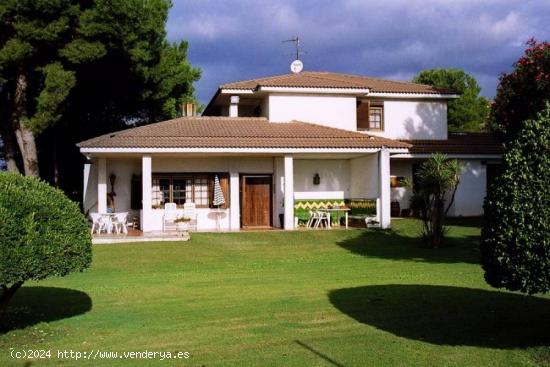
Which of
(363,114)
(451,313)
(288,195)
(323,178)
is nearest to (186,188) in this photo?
(288,195)

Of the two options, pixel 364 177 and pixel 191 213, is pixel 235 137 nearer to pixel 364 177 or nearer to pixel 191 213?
pixel 191 213

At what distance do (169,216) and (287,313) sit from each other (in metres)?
13.8

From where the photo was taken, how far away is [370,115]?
2681 cm

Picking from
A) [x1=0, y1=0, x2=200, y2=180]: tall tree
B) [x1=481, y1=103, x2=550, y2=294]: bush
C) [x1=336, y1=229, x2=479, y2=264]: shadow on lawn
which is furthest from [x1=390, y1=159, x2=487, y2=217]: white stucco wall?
[x1=481, y1=103, x2=550, y2=294]: bush

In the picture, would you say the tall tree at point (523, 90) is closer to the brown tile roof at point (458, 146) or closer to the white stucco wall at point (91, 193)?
the brown tile roof at point (458, 146)

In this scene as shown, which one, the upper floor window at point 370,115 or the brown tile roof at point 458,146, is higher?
the upper floor window at point 370,115

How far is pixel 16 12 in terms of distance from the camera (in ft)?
70.8

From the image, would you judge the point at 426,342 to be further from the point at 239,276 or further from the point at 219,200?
the point at 219,200

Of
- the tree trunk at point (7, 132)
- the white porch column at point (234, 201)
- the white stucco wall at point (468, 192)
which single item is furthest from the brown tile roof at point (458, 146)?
the tree trunk at point (7, 132)

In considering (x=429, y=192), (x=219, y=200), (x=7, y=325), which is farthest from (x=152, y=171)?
(x=7, y=325)

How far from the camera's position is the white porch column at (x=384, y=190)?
2209 centimetres

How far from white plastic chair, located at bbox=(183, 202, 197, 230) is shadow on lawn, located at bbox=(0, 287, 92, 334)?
10290 millimetres

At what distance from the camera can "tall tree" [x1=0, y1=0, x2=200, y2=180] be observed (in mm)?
22000

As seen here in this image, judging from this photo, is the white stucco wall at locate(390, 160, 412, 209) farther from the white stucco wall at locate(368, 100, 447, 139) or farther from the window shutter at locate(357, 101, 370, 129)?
the window shutter at locate(357, 101, 370, 129)
